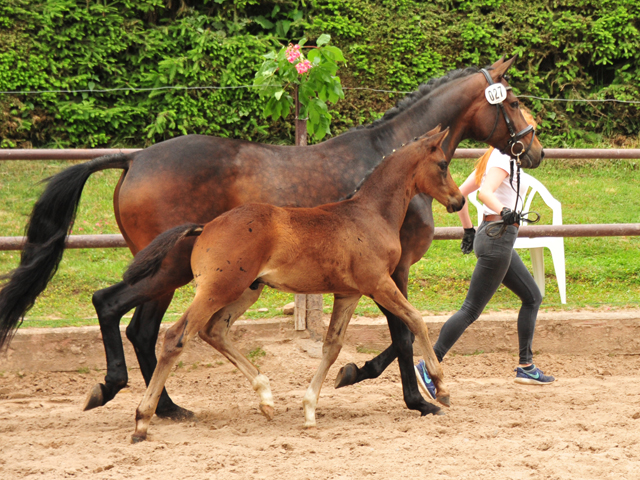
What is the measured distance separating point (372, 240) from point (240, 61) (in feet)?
18.4

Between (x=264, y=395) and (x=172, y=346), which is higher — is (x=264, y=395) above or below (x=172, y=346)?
below

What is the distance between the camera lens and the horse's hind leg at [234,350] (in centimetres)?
380

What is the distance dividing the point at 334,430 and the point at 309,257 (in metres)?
0.93

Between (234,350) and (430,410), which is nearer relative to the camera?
(234,350)

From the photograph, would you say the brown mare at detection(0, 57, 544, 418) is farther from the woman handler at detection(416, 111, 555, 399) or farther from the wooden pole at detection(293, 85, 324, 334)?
the wooden pole at detection(293, 85, 324, 334)

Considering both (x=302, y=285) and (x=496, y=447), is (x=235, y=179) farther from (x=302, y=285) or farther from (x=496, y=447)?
(x=496, y=447)

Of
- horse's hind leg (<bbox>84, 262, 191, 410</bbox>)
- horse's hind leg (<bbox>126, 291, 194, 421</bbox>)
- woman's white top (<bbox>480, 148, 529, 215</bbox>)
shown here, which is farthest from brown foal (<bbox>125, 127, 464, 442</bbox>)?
woman's white top (<bbox>480, 148, 529, 215</bbox>)

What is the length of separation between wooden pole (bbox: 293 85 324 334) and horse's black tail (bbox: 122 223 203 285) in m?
2.02

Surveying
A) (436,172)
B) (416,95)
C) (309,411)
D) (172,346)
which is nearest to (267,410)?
(309,411)

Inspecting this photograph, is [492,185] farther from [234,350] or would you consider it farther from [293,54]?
[234,350]

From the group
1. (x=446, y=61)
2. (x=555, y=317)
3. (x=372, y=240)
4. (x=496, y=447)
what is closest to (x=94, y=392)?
(x=372, y=240)

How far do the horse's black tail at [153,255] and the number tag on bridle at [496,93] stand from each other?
2040 millimetres

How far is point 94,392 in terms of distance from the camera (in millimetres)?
3779

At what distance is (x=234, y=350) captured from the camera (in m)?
3.91
